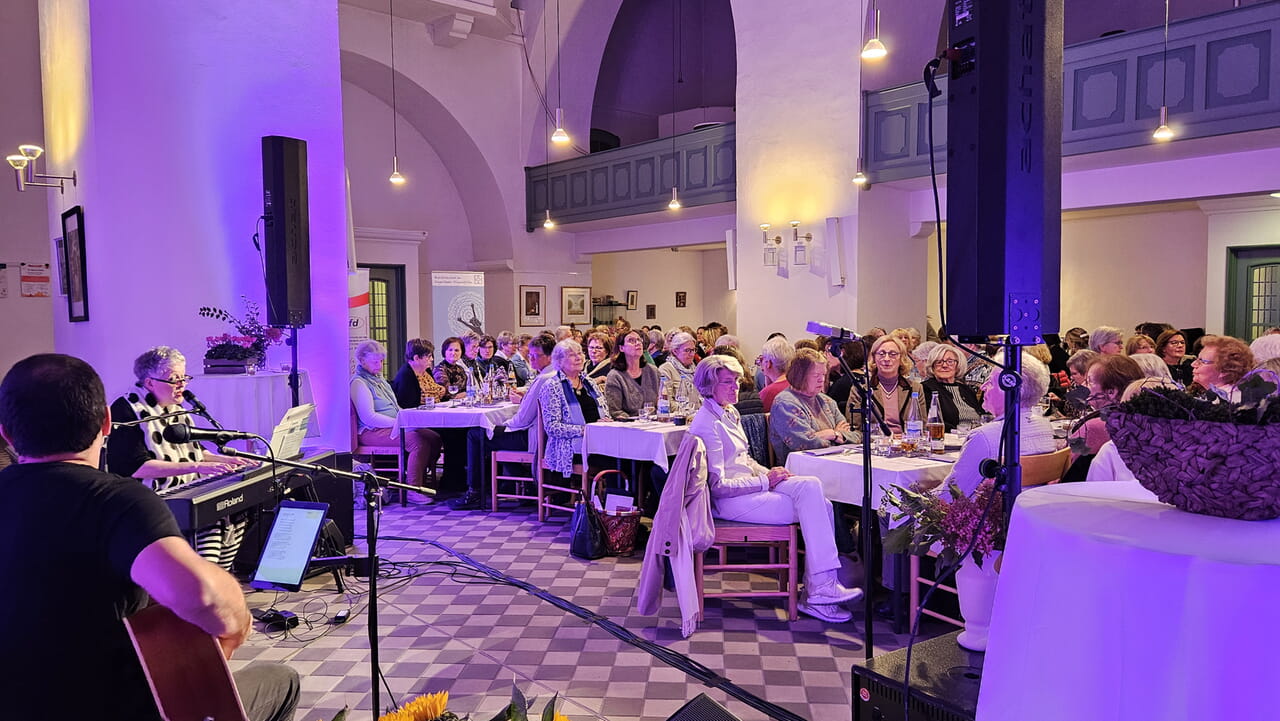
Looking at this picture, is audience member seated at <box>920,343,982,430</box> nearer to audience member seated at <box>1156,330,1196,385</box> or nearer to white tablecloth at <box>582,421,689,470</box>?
white tablecloth at <box>582,421,689,470</box>

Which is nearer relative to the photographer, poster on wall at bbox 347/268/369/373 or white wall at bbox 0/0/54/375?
poster on wall at bbox 347/268/369/373

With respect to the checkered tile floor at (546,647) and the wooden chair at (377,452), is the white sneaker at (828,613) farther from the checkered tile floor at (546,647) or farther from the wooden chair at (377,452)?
the wooden chair at (377,452)

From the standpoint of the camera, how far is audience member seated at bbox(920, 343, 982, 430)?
20.3 ft

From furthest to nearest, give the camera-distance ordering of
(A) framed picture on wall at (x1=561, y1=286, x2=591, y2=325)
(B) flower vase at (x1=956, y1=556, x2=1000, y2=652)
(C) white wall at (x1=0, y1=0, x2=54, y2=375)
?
(A) framed picture on wall at (x1=561, y1=286, x2=591, y2=325) < (C) white wall at (x1=0, y1=0, x2=54, y2=375) < (B) flower vase at (x1=956, y1=556, x2=1000, y2=652)

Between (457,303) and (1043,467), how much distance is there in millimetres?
10020

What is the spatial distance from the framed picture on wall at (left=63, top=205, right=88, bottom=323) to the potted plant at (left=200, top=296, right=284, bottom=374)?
1173mm

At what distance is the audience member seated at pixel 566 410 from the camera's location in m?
6.50

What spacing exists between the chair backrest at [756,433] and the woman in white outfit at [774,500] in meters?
0.83

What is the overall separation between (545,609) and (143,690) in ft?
9.79

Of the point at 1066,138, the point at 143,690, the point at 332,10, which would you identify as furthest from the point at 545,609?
the point at 1066,138

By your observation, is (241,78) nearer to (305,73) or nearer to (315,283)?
(305,73)

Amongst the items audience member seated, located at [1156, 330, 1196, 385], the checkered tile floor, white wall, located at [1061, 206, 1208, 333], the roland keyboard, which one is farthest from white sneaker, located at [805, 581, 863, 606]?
white wall, located at [1061, 206, 1208, 333]

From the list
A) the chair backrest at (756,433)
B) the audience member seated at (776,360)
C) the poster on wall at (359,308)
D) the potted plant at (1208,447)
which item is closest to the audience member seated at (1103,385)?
the chair backrest at (756,433)

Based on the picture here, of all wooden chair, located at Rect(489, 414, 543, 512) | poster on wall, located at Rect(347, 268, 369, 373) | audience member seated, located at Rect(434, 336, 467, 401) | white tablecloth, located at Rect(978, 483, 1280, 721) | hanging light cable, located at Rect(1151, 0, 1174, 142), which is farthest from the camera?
poster on wall, located at Rect(347, 268, 369, 373)
